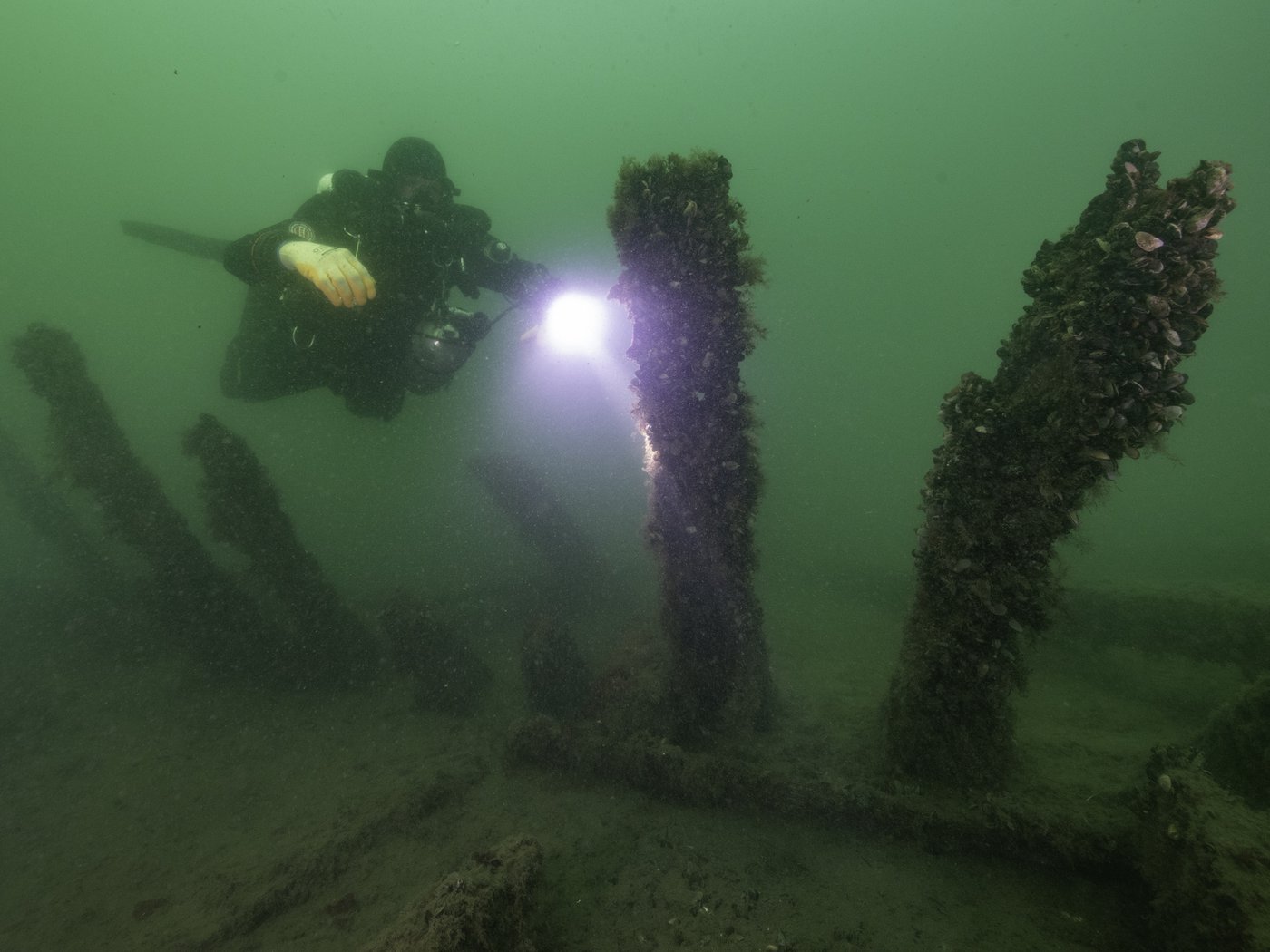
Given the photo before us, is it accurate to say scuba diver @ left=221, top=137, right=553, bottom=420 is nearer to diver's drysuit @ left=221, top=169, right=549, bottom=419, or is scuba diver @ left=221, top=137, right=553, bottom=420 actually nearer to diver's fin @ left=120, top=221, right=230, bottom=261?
diver's drysuit @ left=221, top=169, right=549, bottom=419

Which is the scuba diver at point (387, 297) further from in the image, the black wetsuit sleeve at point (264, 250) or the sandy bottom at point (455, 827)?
the sandy bottom at point (455, 827)

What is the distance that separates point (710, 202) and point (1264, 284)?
356 ft

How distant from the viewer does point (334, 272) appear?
4.00m

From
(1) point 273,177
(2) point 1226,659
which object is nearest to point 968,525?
(2) point 1226,659

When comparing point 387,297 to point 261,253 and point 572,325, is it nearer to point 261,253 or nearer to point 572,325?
point 261,253

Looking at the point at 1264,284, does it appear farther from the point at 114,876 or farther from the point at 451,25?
the point at 451,25

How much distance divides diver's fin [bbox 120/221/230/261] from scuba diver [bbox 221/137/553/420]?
5.25 ft

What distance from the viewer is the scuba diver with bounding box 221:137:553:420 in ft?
18.3

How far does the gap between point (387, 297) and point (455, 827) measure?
16.7 ft

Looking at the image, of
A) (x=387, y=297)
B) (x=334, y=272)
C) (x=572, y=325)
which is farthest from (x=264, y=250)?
(x=572, y=325)

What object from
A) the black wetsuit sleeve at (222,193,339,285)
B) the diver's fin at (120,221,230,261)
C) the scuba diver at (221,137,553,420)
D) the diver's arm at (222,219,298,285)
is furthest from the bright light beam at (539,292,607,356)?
the diver's fin at (120,221,230,261)

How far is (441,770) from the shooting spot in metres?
5.04

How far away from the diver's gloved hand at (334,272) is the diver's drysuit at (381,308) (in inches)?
39.5

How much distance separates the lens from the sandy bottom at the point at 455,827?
3070mm
